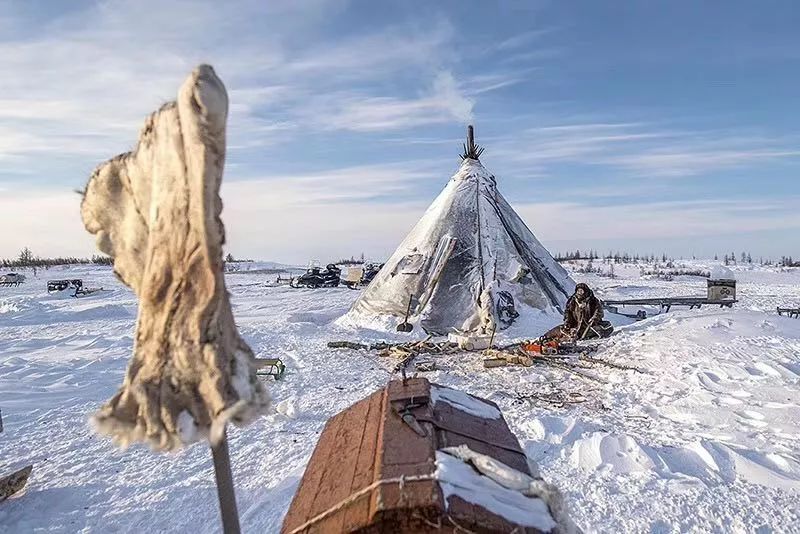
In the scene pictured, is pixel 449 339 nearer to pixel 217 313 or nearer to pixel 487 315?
pixel 487 315

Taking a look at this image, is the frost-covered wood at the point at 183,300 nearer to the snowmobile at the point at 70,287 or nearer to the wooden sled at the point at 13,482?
the wooden sled at the point at 13,482

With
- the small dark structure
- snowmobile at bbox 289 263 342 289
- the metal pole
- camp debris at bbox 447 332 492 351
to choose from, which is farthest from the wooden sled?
snowmobile at bbox 289 263 342 289

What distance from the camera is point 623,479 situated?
5.00 meters

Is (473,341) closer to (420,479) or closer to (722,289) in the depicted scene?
(420,479)

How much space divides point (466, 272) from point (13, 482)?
10.4m

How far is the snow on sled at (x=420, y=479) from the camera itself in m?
2.27

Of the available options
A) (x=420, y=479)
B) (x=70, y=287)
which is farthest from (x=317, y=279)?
(x=420, y=479)

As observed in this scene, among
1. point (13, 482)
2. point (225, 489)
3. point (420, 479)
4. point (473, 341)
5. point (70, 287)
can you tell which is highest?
point (225, 489)

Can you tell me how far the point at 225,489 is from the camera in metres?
1.77

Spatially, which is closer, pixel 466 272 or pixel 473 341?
pixel 473 341

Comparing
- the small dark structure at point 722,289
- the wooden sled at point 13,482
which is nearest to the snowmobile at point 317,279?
the small dark structure at point 722,289

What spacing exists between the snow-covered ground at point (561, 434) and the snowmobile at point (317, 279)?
1833 centimetres

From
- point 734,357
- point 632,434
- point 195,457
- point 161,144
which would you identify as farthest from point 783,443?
point 161,144

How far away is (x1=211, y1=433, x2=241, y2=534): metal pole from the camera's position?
5.64ft
